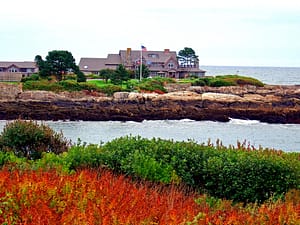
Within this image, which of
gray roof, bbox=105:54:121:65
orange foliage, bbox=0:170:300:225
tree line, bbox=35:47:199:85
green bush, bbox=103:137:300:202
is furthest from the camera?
gray roof, bbox=105:54:121:65

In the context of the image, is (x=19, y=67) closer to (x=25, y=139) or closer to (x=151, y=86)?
(x=151, y=86)

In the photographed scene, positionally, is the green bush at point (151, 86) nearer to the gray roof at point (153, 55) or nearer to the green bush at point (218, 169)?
the gray roof at point (153, 55)

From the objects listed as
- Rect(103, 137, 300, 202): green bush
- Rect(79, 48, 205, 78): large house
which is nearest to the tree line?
Rect(79, 48, 205, 78): large house

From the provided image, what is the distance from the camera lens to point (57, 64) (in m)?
64.0

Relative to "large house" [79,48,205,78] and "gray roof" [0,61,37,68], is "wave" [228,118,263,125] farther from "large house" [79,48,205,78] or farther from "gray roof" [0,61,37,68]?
"gray roof" [0,61,37,68]

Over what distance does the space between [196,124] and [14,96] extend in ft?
58.9

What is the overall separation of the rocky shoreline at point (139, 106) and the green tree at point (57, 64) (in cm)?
1089

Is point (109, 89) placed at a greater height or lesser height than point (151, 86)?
lesser

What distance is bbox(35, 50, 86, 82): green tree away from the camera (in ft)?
208

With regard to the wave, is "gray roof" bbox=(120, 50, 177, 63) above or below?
above

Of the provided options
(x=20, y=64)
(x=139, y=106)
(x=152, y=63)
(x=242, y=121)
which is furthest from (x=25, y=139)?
(x=20, y=64)

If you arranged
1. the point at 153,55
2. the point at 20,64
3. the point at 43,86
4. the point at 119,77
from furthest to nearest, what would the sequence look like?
the point at 20,64
the point at 153,55
the point at 119,77
the point at 43,86

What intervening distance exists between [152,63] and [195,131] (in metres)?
50.7

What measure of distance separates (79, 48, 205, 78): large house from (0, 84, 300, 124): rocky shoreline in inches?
1273
